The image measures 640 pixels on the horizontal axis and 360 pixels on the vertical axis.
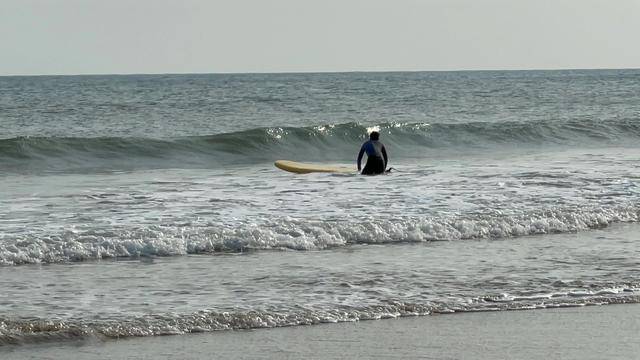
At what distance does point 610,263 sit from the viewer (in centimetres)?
1030

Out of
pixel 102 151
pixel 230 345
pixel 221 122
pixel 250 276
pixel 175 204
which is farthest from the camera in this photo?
pixel 221 122

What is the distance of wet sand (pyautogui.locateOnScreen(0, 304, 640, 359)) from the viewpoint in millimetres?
7012

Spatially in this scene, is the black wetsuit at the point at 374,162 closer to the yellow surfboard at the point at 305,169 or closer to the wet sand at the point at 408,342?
the yellow surfboard at the point at 305,169

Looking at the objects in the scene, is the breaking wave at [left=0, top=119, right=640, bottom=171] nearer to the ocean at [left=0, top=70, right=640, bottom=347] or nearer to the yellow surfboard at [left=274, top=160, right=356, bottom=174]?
the ocean at [left=0, top=70, right=640, bottom=347]

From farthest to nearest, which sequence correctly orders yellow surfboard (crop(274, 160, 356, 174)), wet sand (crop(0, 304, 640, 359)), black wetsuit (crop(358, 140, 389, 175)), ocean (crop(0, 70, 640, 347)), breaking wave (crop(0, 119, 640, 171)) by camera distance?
breaking wave (crop(0, 119, 640, 171))
yellow surfboard (crop(274, 160, 356, 174))
black wetsuit (crop(358, 140, 389, 175))
ocean (crop(0, 70, 640, 347))
wet sand (crop(0, 304, 640, 359))

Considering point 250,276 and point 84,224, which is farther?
point 84,224

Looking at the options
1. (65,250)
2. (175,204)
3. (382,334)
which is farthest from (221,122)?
(382,334)

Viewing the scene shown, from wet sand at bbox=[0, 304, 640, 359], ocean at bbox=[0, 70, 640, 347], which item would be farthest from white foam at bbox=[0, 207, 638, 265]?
wet sand at bbox=[0, 304, 640, 359]

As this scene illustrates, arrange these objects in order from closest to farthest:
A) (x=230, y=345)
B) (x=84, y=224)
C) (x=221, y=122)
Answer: (x=230, y=345) → (x=84, y=224) → (x=221, y=122)

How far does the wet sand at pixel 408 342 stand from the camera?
7.01 m

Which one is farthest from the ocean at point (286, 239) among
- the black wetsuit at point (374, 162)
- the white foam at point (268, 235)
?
the black wetsuit at point (374, 162)

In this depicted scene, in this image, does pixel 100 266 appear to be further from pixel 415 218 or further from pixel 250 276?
→ pixel 415 218

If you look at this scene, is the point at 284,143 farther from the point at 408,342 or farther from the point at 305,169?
the point at 408,342

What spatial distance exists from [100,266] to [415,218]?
4.10 meters
